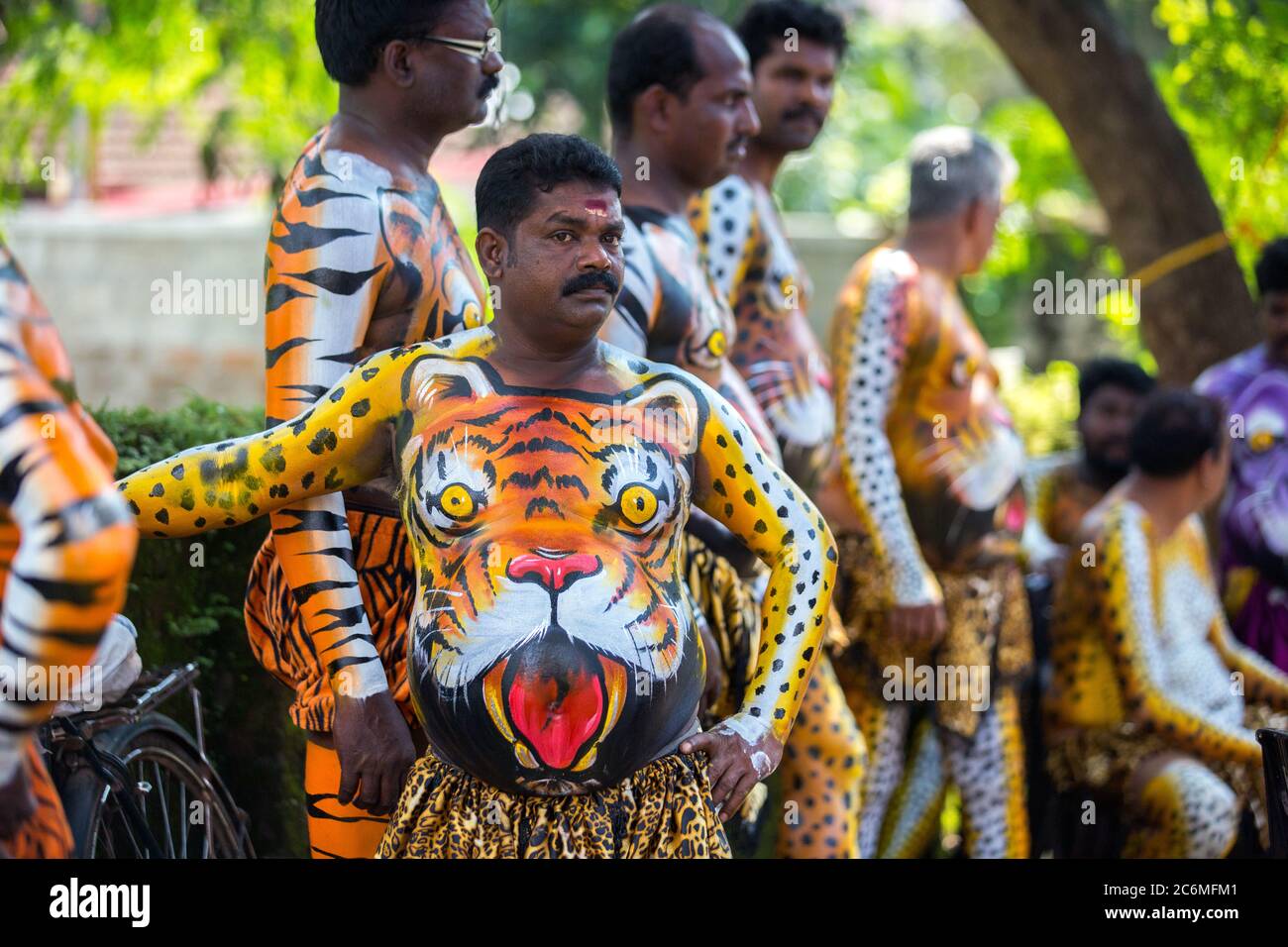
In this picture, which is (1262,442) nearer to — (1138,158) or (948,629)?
(948,629)

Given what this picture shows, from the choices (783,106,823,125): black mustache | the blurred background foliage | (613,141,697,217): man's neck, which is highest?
the blurred background foliage

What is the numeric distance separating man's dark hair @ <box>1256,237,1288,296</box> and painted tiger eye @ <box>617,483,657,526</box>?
11.3ft

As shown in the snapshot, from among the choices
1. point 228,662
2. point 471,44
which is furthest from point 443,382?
point 228,662

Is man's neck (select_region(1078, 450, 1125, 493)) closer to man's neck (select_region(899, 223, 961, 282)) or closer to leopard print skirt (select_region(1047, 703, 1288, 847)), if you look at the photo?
leopard print skirt (select_region(1047, 703, 1288, 847))

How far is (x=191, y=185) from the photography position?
17453 mm

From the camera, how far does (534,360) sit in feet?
9.30

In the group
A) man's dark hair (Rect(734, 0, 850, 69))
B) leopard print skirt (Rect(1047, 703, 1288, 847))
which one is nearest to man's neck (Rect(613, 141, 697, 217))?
man's dark hair (Rect(734, 0, 850, 69))

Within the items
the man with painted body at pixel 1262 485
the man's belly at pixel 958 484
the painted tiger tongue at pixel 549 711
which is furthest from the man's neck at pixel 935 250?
the painted tiger tongue at pixel 549 711

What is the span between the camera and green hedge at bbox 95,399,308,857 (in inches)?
161

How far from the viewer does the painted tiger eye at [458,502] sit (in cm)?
275

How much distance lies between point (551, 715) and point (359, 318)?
2.85 feet

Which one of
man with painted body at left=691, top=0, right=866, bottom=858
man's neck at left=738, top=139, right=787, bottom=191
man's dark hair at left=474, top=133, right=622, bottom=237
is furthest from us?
man's neck at left=738, top=139, right=787, bottom=191
